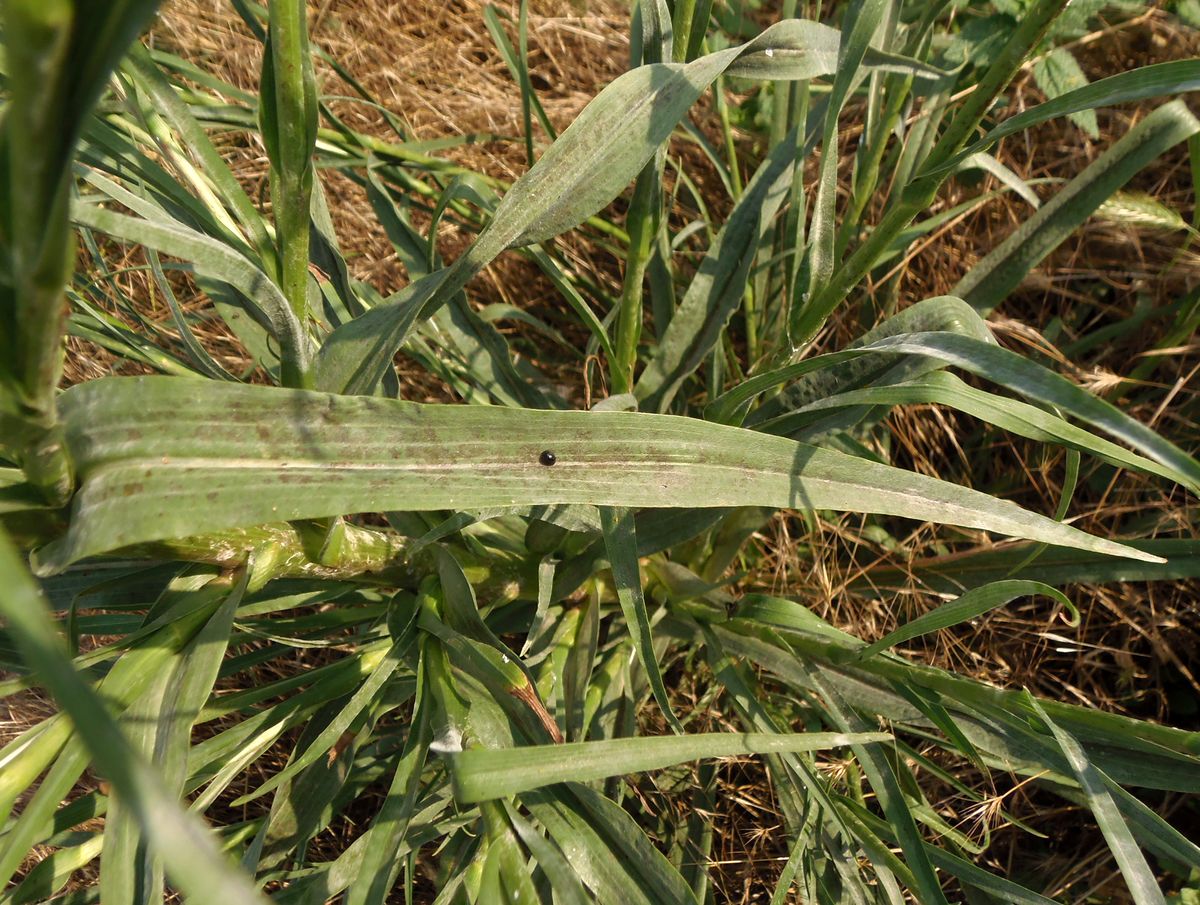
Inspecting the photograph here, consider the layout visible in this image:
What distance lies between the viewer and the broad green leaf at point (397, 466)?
1.23 ft

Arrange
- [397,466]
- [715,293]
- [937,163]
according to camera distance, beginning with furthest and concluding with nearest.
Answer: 1. [715,293]
2. [937,163]
3. [397,466]

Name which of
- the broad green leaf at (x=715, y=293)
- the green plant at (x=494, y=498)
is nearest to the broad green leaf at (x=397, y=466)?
the green plant at (x=494, y=498)

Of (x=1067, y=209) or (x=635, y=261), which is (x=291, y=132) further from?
(x=1067, y=209)

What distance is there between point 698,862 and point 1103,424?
2.53ft

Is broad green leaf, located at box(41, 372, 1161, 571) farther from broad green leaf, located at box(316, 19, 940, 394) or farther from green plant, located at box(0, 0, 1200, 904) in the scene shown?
broad green leaf, located at box(316, 19, 940, 394)

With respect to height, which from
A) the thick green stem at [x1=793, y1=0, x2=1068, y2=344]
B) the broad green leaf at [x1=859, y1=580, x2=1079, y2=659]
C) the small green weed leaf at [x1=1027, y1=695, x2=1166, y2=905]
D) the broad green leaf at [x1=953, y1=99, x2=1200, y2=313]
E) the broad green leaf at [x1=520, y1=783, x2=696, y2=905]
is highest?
the thick green stem at [x1=793, y1=0, x2=1068, y2=344]

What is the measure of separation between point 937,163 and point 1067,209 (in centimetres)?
36

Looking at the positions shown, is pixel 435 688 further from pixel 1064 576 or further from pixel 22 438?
pixel 1064 576

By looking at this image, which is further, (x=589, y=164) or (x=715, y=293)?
(x=715, y=293)

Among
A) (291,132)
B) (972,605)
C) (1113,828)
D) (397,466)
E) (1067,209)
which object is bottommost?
(1113,828)

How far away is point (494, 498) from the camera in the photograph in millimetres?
458

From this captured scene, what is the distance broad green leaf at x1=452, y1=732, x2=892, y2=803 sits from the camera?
45cm

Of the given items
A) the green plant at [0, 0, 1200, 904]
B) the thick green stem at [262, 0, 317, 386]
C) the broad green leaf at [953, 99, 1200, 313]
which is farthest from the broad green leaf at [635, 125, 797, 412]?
the thick green stem at [262, 0, 317, 386]

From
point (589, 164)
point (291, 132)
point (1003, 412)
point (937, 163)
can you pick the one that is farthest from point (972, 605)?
point (291, 132)
